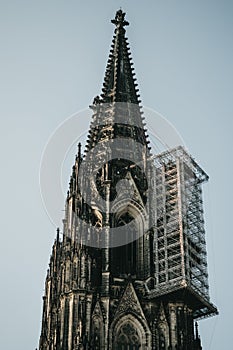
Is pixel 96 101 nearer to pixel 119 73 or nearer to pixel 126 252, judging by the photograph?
pixel 119 73

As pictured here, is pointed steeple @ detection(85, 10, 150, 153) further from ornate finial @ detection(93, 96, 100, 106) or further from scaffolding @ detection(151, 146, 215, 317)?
scaffolding @ detection(151, 146, 215, 317)

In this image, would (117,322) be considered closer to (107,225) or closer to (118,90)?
(107,225)

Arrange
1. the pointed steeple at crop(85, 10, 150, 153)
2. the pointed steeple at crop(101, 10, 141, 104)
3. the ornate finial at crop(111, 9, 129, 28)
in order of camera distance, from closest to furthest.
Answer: the pointed steeple at crop(85, 10, 150, 153), the pointed steeple at crop(101, 10, 141, 104), the ornate finial at crop(111, 9, 129, 28)

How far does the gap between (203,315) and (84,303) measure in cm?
844

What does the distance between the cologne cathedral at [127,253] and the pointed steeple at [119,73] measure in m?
2.69

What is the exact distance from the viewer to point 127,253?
54.7 meters

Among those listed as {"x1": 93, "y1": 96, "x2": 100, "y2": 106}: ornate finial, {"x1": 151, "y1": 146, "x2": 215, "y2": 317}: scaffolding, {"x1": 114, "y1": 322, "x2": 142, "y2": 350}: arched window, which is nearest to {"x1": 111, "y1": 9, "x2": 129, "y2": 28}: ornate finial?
{"x1": 93, "y1": 96, "x2": 100, "y2": 106}: ornate finial

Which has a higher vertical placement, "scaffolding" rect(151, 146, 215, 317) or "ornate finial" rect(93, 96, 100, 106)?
"ornate finial" rect(93, 96, 100, 106)

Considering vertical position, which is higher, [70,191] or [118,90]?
[118,90]

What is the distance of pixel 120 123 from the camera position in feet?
206

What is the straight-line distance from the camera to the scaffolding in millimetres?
52219

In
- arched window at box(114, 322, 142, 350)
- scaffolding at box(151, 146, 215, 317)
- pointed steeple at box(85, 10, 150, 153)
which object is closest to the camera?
arched window at box(114, 322, 142, 350)

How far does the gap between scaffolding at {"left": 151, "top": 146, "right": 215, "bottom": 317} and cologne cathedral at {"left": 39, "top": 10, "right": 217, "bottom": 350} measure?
0.07 meters

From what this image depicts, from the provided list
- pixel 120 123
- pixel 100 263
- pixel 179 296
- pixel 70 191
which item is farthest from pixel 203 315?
pixel 120 123
